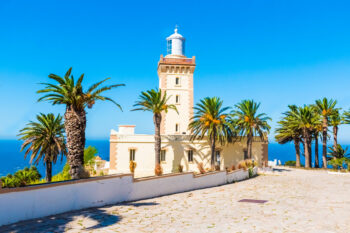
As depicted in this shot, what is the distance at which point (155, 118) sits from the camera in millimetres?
30734

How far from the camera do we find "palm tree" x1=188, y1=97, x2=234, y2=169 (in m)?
31.7

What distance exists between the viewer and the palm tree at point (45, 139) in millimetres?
25797

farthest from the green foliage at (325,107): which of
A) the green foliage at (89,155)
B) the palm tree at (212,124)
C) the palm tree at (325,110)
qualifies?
the green foliage at (89,155)

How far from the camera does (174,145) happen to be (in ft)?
108

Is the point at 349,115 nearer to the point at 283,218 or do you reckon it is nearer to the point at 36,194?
the point at 283,218

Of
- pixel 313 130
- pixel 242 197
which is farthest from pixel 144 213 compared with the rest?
pixel 313 130

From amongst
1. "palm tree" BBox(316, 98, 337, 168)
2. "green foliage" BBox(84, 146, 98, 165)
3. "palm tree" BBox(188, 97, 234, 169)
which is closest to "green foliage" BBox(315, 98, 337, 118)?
"palm tree" BBox(316, 98, 337, 168)

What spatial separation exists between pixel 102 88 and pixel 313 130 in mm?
35925

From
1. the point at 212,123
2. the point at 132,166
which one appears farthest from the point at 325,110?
the point at 132,166

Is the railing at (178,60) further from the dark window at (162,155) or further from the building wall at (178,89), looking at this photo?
the dark window at (162,155)

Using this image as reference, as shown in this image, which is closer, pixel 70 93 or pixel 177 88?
pixel 70 93

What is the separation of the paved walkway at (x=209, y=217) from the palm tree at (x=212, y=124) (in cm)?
1596

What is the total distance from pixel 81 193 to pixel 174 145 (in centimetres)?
2111

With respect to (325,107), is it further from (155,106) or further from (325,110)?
(155,106)
